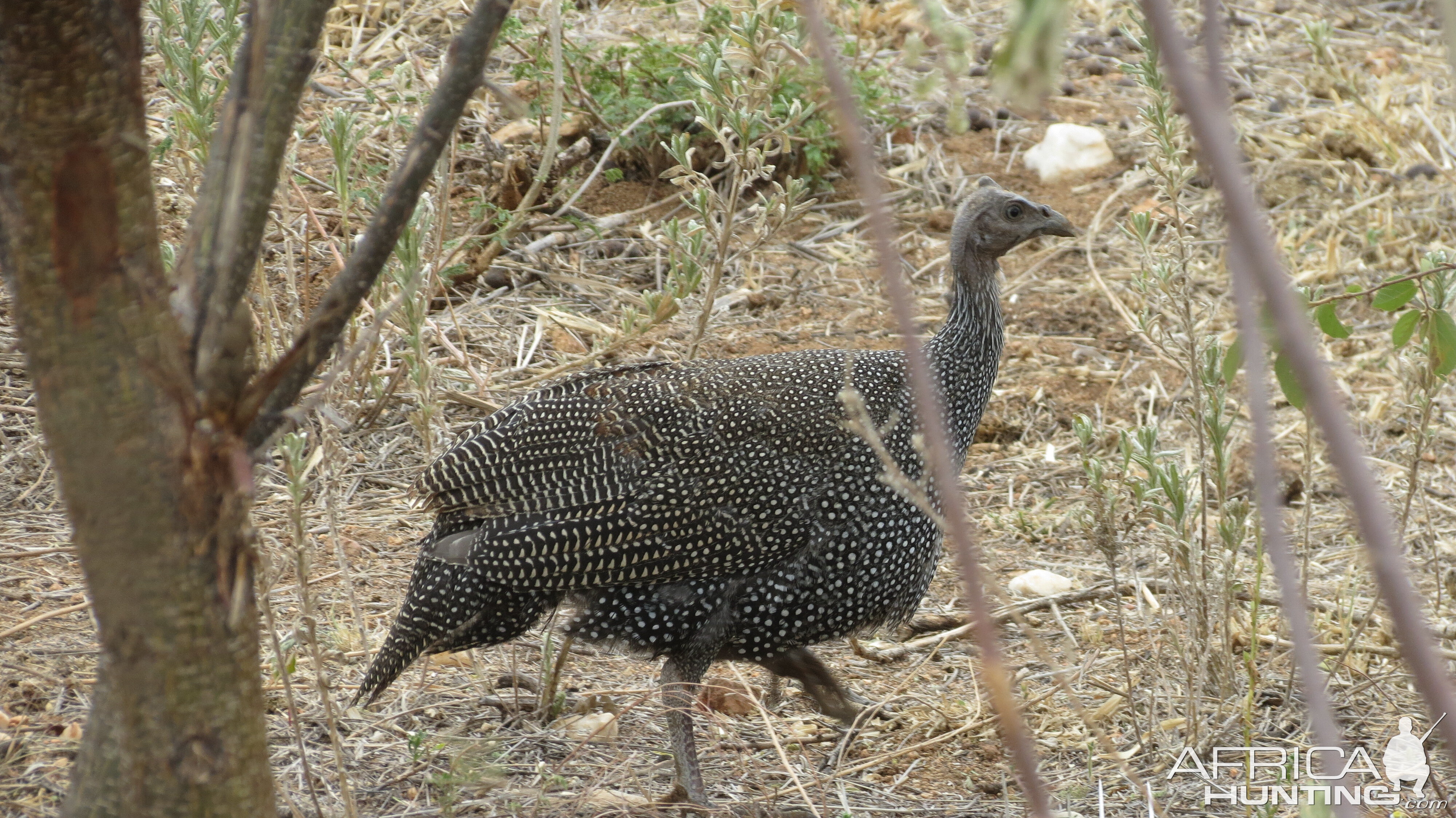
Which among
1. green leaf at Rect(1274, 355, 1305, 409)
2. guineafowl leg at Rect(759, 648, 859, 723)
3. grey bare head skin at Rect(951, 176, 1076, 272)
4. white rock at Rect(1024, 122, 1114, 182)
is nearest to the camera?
green leaf at Rect(1274, 355, 1305, 409)

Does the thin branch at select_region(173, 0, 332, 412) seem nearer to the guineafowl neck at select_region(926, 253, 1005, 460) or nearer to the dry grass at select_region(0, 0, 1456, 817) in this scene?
the dry grass at select_region(0, 0, 1456, 817)

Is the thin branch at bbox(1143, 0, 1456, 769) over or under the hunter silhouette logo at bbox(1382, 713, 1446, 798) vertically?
over

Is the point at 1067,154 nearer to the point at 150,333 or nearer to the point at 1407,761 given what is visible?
the point at 1407,761

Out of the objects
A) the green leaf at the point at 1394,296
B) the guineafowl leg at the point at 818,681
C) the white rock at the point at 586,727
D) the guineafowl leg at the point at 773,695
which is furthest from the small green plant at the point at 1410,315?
the white rock at the point at 586,727

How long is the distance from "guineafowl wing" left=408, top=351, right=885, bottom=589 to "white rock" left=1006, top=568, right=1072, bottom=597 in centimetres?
131

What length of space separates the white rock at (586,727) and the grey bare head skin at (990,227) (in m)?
1.82

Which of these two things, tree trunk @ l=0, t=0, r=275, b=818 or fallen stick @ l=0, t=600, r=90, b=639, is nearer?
tree trunk @ l=0, t=0, r=275, b=818

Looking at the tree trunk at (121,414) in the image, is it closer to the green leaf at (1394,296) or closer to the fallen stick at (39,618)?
the fallen stick at (39,618)

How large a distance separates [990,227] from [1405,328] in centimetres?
196

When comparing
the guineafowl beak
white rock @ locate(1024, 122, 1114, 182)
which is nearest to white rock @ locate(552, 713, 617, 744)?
the guineafowl beak

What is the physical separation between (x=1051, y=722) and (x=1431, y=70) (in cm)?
608

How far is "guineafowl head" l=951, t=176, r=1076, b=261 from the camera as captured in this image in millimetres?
4434

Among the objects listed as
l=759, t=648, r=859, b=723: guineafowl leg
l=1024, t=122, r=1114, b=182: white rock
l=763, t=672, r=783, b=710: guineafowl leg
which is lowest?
l=763, t=672, r=783, b=710: guineafowl leg

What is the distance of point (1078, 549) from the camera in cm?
494
